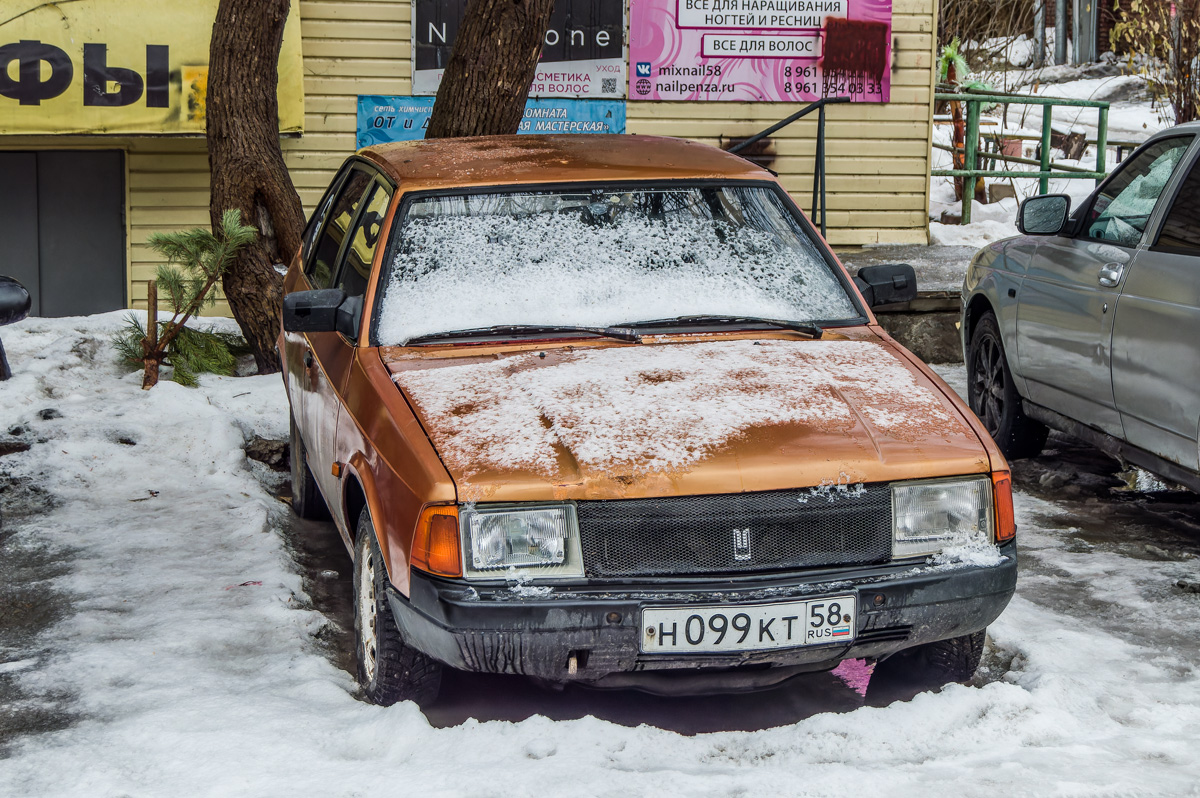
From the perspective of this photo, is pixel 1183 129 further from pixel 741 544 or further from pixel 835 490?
pixel 741 544

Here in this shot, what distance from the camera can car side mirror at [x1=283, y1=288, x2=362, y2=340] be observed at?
404cm

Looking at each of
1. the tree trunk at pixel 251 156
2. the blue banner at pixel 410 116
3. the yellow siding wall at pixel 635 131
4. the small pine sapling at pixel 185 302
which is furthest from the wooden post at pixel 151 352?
the blue banner at pixel 410 116

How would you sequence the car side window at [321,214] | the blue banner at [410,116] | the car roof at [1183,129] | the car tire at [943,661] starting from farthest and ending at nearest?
1. the blue banner at [410,116]
2. the car side window at [321,214]
3. the car roof at [1183,129]
4. the car tire at [943,661]

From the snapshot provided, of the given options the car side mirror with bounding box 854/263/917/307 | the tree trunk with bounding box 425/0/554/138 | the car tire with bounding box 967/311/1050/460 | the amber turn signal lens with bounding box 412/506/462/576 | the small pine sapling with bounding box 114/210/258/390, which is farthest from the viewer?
the small pine sapling with bounding box 114/210/258/390

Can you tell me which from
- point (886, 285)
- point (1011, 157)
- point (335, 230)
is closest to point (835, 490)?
point (886, 285)

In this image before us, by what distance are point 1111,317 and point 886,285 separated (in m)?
1.39

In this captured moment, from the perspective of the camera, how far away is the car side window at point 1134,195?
211 inches

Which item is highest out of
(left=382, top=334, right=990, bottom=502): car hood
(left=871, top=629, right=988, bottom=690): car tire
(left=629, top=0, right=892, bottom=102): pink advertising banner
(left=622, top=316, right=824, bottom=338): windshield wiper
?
(left=629, top=0, right=892, bottom=102): pink advertising banner

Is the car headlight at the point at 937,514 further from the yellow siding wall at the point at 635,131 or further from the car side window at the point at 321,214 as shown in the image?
the yellow siding wall at the point at 635,131

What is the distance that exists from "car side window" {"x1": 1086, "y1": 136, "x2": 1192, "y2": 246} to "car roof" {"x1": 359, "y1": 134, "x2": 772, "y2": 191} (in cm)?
186

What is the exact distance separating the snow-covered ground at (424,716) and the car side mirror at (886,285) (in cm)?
116

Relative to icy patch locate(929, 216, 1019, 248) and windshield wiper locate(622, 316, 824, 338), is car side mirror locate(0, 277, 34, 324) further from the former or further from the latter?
icy patch locate(929, 216, 1019, 248)

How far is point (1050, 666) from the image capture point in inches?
155

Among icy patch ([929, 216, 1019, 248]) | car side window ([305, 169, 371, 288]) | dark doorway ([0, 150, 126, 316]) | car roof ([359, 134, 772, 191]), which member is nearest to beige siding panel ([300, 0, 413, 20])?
dark doorway ([0, 150, 126, 316])
